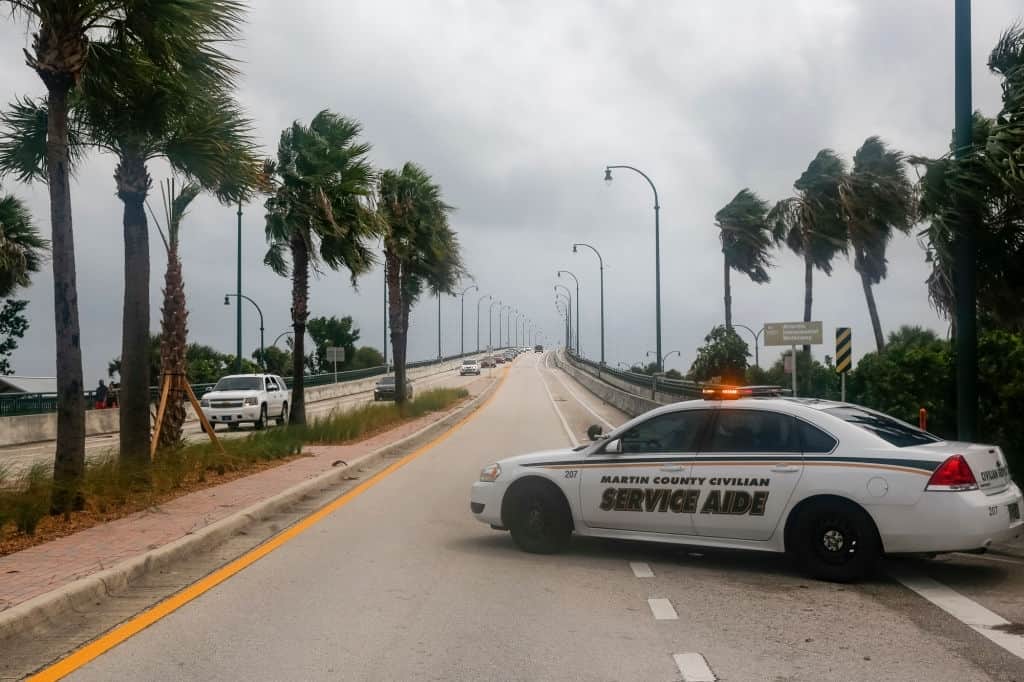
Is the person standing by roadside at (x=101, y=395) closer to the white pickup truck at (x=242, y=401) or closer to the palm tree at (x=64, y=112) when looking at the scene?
the white pickup truck at (x=242, y=401)

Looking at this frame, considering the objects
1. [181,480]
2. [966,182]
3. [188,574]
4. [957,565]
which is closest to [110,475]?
[181,480]

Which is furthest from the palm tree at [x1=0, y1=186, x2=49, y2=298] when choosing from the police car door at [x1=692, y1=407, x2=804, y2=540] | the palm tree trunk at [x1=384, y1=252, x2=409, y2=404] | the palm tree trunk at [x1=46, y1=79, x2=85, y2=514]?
the police car door at [x1=692, y1=407, x2=804, y2=540]

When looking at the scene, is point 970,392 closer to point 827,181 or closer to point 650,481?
point 650,481

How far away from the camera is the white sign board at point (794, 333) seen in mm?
23422

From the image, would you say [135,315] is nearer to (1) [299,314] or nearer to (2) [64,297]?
(2) [64,297]

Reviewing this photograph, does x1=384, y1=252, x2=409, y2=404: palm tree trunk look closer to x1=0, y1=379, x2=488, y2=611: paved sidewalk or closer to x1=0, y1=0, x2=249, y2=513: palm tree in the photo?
x1=0, y1=379, x2=488, y2=611: paved sidewalk

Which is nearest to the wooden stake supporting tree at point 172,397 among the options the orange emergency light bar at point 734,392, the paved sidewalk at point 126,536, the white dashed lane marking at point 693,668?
the paved sidewalk at point 126,536

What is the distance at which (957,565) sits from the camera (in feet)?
29.9

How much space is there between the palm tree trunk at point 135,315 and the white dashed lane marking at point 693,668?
34.8 ft

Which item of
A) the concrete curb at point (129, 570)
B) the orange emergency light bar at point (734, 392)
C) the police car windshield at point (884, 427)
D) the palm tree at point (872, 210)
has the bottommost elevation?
the concrete curb at point (129, 570)

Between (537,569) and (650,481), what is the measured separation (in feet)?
4.28

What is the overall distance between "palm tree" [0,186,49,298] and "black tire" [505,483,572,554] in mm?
24146

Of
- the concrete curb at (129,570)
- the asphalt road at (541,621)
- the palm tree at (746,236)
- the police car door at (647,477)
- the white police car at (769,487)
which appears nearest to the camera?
the asphalt road at (541,621)

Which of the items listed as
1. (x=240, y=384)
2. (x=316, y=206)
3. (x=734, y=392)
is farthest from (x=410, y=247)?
(x=734, y=392)
